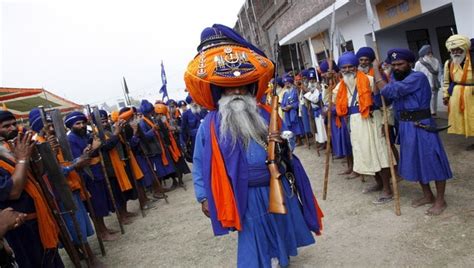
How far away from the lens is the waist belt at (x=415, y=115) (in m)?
Result: 3.81

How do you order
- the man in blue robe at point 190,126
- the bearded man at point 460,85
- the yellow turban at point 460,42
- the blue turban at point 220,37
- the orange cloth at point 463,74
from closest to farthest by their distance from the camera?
1. the blue turban at point 220,37
2. the yellow turban at point 460,42
3. the bearded man at point 460,85
4. the orange cloth at point 463,74
5. the man in blue robe at point 190,126

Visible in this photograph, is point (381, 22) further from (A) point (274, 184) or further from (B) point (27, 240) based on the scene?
(B) point (27, 240)

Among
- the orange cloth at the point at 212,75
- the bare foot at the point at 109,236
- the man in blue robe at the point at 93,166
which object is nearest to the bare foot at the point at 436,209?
the orange cloth at the point at 212,75

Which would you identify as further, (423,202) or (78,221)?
(78,221)

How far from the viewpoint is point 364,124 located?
14.9ft

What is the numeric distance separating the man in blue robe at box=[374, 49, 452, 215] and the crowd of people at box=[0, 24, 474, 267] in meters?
0.01

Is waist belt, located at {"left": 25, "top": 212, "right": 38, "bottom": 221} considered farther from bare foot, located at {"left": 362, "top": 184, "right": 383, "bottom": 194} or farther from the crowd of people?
bare foot, located at {"left": 362, "top": 184, "right": 383, "bottom": 194}

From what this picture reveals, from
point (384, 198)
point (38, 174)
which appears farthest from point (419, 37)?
point (38, 174)

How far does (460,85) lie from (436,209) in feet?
8.49

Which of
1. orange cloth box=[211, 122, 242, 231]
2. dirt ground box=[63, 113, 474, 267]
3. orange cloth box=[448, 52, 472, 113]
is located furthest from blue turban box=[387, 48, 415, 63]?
orange cloth box=[211, 122, 242, 231]

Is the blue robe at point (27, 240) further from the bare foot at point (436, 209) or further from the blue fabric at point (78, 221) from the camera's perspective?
the bare foot at point (436, 209)

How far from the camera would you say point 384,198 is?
4.47 m

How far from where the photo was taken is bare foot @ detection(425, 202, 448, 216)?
3784 millimetres

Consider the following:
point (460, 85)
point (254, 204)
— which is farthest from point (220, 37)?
point (460, 85)
